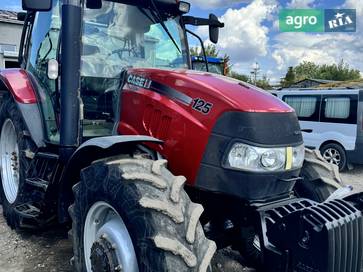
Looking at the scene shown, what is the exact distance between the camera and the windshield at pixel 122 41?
3.26 metres

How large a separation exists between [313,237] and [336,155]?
7954 mm

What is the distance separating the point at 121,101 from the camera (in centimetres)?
308

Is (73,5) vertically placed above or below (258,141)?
above

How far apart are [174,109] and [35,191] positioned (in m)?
1.69

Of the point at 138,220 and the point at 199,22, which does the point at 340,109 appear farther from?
the point at 138,220

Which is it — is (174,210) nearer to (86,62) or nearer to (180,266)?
(180,266)

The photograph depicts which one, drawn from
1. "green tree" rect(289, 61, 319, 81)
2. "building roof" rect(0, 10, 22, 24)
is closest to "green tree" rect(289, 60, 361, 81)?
"green tree" rect(289, 61, 319, 81)

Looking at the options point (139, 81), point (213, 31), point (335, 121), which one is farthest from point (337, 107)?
point (139, 81)

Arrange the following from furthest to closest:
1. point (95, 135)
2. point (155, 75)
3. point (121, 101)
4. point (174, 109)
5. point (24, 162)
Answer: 1. point (24, 162)
2. point (95, 135)
3. point (121, 101)
4. point (155, 75)
5. point (174, 109)

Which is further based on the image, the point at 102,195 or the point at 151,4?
the point at 151,4

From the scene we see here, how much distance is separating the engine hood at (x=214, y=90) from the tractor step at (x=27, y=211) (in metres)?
1.52

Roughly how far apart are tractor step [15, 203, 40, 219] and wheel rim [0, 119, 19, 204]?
0.60 metres

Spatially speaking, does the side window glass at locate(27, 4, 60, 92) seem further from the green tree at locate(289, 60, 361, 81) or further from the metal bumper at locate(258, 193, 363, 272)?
the green tree at locate(289, 60, 361, 81)

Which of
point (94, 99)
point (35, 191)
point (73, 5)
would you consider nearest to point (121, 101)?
point (94, 99)
